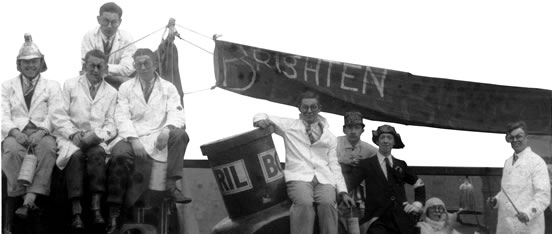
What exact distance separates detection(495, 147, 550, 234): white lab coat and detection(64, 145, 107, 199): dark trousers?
3515mm

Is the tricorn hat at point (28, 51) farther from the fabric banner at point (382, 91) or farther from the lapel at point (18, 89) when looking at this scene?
the fabric banner at point (382, 91)

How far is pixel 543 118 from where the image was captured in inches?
640

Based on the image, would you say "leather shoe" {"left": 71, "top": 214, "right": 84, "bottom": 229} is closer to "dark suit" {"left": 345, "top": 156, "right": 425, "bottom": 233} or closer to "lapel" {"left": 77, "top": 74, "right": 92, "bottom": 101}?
"lapel" {"left": 77, "top": 74, "right": 92, "bottom": 101}

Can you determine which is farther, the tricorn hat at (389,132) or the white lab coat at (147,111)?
the tricorn hat at (389,132)

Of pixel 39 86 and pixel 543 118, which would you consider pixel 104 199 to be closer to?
pixel 39 86

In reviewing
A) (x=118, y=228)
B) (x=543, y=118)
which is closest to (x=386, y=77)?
(x=543, y=118)

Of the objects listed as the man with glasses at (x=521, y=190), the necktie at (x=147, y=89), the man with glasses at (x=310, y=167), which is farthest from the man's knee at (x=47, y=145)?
the man with glasses at (x=521, y=190)

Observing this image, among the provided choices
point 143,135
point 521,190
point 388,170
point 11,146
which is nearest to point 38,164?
point 11,146

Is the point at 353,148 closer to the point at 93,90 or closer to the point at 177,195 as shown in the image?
the point at 177,195

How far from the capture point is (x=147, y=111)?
555 inches

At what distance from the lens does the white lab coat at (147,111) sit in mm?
13969

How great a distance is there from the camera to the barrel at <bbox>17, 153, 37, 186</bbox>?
1358cm

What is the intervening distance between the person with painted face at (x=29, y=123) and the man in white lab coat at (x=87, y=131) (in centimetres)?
11

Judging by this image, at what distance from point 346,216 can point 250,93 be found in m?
1.93
